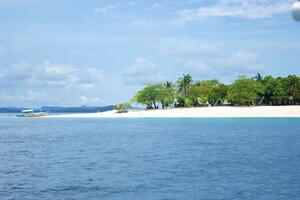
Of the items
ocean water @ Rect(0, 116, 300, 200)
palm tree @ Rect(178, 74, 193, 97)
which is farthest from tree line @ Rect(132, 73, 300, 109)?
ocean water @ Rect(0, 116, 300, 200)

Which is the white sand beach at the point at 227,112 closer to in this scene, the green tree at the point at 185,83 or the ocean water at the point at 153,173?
the green tree at the point at 185,83

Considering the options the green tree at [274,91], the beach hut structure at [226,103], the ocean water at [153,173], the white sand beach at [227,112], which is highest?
the green tree at [274,91]

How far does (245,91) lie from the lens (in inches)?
6599

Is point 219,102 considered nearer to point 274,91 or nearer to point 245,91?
point 245,91

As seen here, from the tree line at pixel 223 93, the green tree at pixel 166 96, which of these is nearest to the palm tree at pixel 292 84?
the tree line at pixel 223 93

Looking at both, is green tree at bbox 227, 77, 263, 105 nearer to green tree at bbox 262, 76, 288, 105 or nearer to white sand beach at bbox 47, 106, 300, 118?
green tree at bbox 262, 76, 288, 105

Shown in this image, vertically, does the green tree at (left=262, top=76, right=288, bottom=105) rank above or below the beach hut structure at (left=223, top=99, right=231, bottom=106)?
above

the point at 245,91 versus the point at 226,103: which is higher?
the point at 245,91

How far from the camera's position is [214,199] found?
2703 cm

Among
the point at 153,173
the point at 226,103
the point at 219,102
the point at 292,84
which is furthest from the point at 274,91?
the point at 153,173

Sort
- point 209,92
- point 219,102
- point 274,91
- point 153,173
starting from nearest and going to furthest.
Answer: point 153,173, point 274,91, point 209,92, point 219,102

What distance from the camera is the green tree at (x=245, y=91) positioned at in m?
167

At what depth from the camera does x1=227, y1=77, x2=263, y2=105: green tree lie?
548 ft

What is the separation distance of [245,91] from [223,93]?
18.4 meters
